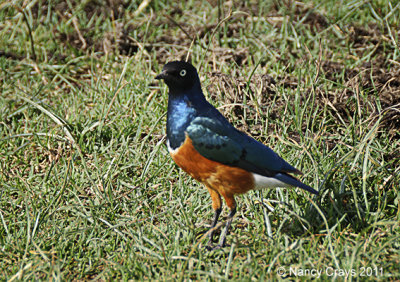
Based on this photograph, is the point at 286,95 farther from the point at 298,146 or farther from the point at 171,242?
the point at 171,242

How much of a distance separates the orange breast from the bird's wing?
0.11 ft

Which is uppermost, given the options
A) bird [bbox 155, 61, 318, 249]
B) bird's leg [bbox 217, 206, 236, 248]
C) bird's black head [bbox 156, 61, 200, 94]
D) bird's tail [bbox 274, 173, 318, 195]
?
bird's black head [bbox 156, 61, 200, 94]

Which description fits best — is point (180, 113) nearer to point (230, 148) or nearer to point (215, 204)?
point (230, 148)

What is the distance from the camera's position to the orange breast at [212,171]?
3.44 m

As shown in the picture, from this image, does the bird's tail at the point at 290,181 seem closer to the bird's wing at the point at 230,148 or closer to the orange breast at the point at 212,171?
the bird's wing at the point at 230,148

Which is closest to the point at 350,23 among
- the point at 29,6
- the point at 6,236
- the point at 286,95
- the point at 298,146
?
the point at 286,95

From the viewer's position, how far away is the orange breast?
3438 millimetres

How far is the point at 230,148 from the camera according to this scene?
11.3 ft

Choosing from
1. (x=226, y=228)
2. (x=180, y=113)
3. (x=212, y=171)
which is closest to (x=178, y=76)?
(x=180, y=113)

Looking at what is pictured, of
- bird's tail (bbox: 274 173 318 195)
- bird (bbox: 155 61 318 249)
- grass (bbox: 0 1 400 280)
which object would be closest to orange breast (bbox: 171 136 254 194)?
bird (bbox: 155 61 318 249)

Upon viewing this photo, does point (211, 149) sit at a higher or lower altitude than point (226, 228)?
higher

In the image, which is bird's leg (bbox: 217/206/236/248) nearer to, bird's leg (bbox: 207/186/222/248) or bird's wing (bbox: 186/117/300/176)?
bird's leg (bbox: 207/186/222/248)

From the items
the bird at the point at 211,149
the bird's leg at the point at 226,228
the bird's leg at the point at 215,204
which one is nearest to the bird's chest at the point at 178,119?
the bird at the point at 211,149

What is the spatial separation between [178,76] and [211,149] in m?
0.52
